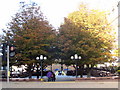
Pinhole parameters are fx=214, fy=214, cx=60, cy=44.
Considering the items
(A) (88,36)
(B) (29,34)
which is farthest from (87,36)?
(B) (29,34)

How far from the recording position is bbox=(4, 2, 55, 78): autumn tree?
25.4 m

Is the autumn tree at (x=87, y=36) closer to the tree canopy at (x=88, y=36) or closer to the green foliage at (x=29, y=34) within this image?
the tree canopy at (x=88, y=36)

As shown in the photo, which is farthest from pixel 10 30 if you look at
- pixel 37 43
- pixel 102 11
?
pixel 102 11

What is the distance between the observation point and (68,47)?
2600cm

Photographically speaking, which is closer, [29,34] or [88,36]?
[29,34]

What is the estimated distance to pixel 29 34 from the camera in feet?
82.9

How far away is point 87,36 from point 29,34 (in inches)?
278

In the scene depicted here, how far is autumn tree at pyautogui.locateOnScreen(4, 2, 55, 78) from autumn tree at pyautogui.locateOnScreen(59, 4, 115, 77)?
1.99 meters

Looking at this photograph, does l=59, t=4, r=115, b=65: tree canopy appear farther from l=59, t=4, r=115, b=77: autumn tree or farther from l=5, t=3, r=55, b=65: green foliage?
l=5, t=3, r=55, b=65: green foliage

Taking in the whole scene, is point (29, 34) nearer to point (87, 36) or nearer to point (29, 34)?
point (29, 34)

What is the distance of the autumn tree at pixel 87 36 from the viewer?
2589 centimetres

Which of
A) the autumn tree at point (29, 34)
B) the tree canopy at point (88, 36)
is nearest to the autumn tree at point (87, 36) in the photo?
the tree canopy at point (88, 36)

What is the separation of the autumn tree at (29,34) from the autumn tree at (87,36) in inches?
78.5

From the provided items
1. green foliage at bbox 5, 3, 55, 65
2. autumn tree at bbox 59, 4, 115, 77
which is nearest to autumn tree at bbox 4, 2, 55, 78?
green foliage at bbox 5, 3, 55, 65
